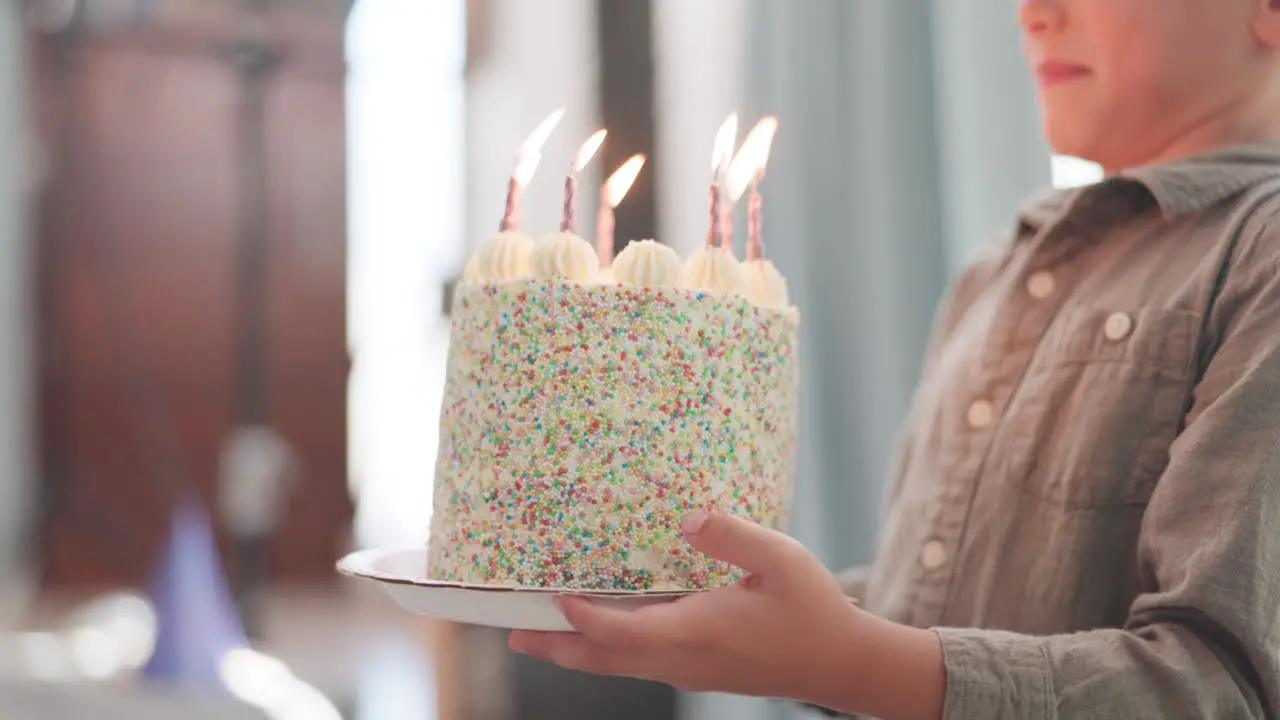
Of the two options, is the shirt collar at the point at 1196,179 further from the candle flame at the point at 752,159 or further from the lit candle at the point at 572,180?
the lit candle at the point at 572,180

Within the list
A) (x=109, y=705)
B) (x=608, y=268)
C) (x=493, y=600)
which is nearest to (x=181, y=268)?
(x=109, y=705)

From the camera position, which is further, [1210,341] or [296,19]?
[296,19]

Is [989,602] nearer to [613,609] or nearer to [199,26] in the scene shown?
[613,609]

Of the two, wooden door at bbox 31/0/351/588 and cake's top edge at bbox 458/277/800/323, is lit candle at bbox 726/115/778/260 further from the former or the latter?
wooden door at bbox 31/0/351/588

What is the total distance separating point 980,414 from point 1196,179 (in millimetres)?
245

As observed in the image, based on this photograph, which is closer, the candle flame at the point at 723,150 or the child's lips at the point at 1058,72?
the candle flame at the point at 723,150

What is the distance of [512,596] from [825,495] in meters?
1.24

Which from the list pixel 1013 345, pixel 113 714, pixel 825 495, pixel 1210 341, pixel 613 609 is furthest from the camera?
pixel 825 495

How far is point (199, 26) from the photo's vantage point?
3.47 meters

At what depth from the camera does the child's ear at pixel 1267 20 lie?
0.90 metres

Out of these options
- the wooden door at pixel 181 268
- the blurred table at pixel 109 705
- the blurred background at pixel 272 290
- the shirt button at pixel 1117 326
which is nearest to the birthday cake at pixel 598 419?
the shirt button at pixel 1117 326

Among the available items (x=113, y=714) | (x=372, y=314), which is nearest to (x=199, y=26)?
(x=372, y=314)

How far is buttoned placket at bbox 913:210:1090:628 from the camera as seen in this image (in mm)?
929

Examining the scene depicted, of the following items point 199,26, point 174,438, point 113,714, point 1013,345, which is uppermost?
point 199,26
